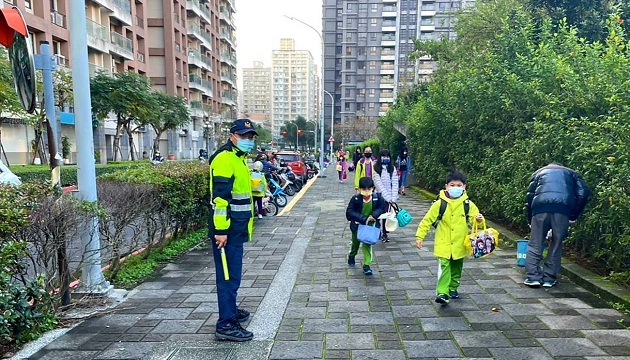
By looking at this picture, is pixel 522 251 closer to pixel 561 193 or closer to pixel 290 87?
pixel 561 193

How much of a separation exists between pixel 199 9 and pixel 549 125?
4923 cm

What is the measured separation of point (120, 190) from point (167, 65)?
3934 cm

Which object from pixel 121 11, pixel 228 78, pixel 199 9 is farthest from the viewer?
pixel 228 78

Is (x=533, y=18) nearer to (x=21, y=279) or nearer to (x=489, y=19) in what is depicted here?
(x=489, y=19)

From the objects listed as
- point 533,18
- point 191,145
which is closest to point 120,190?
point 533,18

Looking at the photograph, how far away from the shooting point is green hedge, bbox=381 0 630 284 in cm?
447

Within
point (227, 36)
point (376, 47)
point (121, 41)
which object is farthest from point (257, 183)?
point (376, 47)

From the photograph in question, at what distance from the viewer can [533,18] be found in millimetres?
10492

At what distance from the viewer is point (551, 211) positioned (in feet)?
15.1

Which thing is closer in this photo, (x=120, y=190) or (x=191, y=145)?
(x=120, y=190)

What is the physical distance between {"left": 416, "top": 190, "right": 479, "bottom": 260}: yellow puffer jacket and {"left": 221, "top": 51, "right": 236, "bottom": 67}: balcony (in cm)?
5784

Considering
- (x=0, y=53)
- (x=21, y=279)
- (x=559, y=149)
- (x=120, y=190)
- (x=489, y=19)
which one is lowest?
(x=21, y=279)

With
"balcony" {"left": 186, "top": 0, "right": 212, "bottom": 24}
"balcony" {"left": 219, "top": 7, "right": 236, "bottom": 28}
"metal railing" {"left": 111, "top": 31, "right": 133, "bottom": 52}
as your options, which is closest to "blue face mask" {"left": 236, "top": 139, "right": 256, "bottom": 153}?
"metal railing" {"left": 111, "top": 31, "right": 133, "bottom": 52}

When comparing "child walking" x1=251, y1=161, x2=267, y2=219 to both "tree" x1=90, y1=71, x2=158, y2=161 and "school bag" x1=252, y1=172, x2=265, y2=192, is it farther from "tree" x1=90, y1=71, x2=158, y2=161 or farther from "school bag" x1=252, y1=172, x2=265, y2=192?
"tree" x1=90, y1=71, x2=158, y2=161
